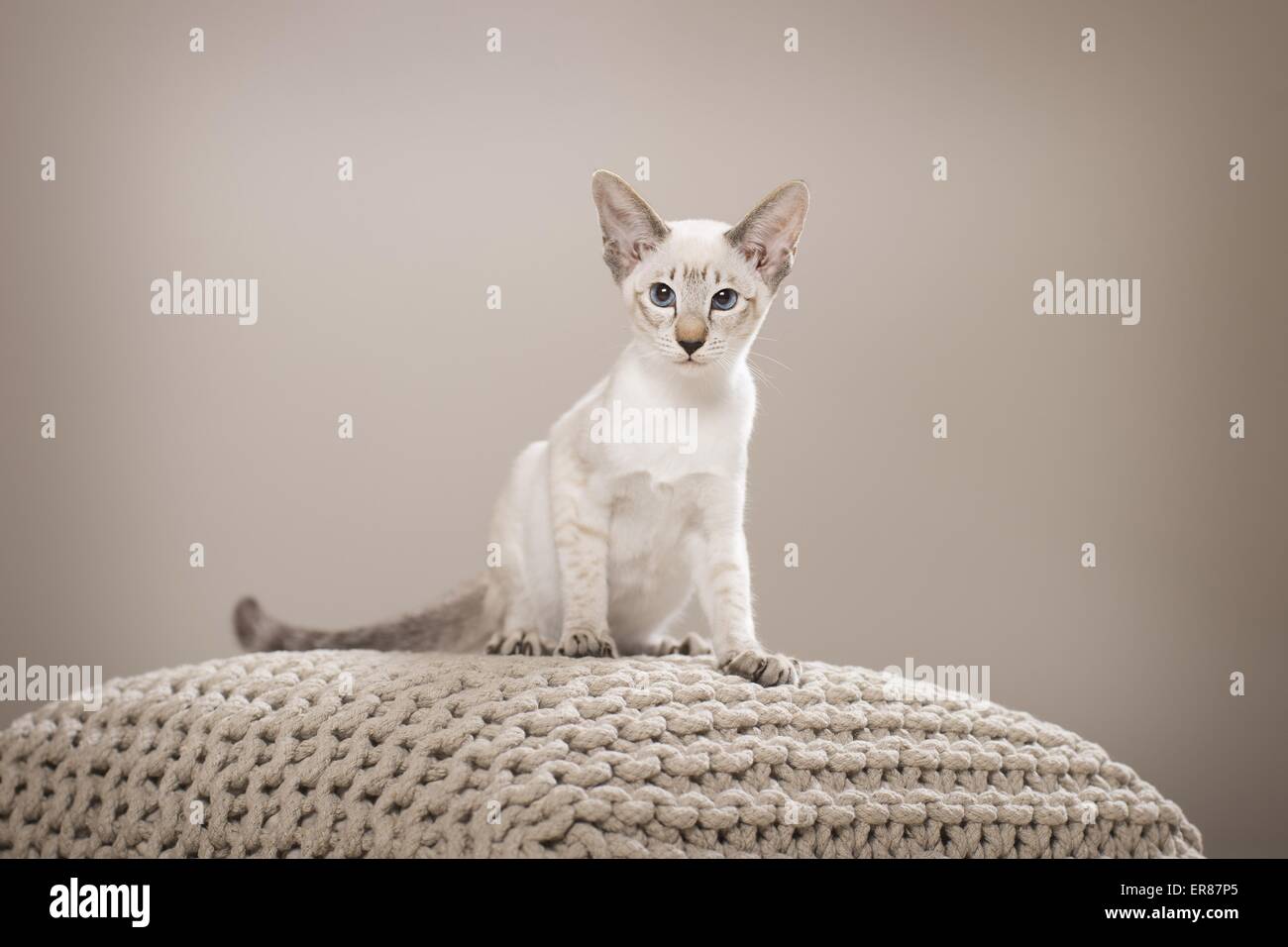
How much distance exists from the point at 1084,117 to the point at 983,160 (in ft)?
0.94

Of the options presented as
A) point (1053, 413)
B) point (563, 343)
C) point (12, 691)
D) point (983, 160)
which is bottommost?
point (12, 691)

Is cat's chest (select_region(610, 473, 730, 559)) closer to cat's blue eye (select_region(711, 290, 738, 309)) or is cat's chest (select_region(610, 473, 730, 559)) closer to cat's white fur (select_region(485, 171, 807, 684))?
cat's white fur (select_region(485, 171, 807, 684))

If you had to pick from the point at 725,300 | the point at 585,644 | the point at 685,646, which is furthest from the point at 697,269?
the point at 685,646

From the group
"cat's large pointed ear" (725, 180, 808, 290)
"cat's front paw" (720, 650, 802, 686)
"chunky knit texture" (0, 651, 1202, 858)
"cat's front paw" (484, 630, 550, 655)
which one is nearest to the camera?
"chunky knit texture" (0, 651, 1202, 858)

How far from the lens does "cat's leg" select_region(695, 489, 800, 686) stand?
5.40 ft

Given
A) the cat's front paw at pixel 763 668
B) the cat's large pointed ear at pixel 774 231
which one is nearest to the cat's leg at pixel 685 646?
the cat's front paw at pixel 763 668

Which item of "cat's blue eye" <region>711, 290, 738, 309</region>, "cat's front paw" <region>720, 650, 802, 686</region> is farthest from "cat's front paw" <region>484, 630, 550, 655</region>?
"cat's blue eye" <region>711, 290, 738, 309</region>

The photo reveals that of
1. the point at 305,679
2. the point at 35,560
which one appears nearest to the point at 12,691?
the point at 35,560

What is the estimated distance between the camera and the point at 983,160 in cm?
287

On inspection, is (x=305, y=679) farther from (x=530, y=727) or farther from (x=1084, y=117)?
(x=1084, y=117)

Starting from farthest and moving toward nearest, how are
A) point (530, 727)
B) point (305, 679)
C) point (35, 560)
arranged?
1. point (35, 560)
2. point (305, 679)
3. point (530, 727)

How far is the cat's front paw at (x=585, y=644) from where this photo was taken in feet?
5.39

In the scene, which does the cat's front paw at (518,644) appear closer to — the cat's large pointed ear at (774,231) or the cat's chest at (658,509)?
the cat's chest at (658,509)

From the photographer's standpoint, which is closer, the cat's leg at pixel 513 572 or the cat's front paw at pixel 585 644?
the cat's front paw at pixel 585 644
